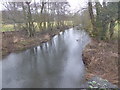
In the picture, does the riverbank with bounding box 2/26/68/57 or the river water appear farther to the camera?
the riverbank with bounding box 2/26/68/57

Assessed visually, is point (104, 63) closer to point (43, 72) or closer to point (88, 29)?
point (43, 72)

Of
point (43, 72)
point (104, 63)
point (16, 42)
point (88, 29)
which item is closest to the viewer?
point (104, 63)

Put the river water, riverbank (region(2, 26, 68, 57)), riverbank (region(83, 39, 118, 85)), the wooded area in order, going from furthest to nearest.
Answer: riverbank (region(2, 26, 68, 57)), the wooded area, riverbank (region(83, 39, 118, 85)), the river water

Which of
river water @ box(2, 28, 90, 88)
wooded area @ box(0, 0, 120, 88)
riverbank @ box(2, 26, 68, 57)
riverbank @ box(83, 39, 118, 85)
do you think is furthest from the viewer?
riverbank @ box(2, 26, 68, 57)

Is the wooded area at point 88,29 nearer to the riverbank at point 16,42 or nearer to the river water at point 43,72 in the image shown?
the riverbank at point 16,42

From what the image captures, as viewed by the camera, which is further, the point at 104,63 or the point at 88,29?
the point at 88,29

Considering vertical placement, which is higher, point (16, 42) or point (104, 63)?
point (16, 42)

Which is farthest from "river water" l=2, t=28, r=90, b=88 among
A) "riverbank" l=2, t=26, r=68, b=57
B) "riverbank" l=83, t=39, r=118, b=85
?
"riverbank" l=2, t=26, r=68, b=57

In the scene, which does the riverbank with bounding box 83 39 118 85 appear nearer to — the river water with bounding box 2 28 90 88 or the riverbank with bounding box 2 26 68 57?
the river water with bounding box 2 28 90 88

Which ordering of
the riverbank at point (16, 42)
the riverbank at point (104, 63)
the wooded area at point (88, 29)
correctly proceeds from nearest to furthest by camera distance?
the riverbank at point (104, 63) → the wooded area at point (88, 29) → the riverbank at point (16, 42)

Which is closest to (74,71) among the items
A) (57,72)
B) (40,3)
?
→ (57,72)

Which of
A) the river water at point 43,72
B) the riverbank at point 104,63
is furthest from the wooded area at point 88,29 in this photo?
the river water at point 43,72

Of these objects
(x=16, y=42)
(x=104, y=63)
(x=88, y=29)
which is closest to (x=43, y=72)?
(x=104, y=63)

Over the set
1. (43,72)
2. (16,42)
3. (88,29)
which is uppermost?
(88,29)
